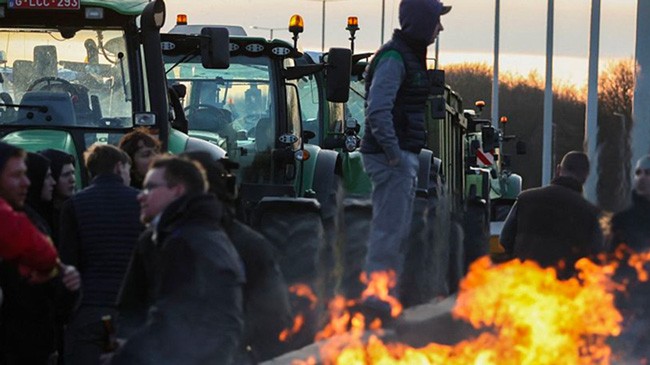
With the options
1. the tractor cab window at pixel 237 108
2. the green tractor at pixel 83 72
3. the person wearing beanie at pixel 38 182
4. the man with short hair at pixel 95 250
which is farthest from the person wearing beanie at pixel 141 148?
the tractor cab window at pixel 237 108

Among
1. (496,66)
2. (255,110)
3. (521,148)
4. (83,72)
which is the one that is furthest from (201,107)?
(496,66)

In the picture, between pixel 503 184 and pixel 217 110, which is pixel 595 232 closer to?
pixel 217 110

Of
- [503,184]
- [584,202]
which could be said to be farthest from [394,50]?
[503,184]

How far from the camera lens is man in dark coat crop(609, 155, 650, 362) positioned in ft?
40.3

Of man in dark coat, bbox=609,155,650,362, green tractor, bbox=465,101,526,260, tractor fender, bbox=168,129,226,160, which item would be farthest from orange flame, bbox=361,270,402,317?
green tractor, bbox=465,101,526,260

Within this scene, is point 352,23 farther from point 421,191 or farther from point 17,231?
point 17,231

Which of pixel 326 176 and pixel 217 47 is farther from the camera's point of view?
pixel 326 176

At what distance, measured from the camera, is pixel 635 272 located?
42.2 ft

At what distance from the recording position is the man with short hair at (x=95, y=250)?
31.1 feet

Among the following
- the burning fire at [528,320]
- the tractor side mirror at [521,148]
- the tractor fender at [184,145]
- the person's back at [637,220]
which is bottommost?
the tractor side mirror at [521,148]

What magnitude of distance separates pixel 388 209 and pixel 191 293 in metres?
4.77

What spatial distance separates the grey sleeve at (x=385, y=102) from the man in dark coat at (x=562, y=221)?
1.26 metres

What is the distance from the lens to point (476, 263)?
52.5ft

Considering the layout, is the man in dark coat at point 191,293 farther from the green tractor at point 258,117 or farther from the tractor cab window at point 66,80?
the green tractor at point 258,117
